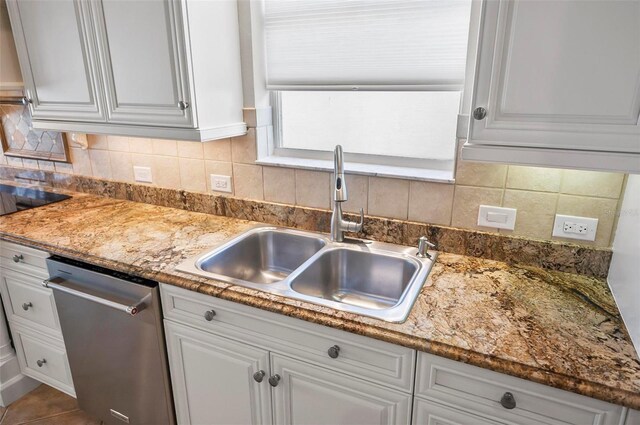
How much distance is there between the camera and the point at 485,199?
1.42 metres

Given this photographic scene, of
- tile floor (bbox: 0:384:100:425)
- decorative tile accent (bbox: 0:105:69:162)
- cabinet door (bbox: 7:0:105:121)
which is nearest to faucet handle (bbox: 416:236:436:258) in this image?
cabinet door (bbox: 7:0:105:121)

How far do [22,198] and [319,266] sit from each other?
72.0 inches

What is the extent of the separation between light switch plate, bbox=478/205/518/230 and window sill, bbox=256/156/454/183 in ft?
0.52

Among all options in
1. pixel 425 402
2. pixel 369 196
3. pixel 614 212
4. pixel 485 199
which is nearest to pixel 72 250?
pixel 369 196

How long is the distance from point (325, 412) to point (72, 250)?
1.11 meters

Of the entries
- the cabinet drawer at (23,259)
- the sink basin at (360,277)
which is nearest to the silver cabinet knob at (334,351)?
the sink basin at (360,277)

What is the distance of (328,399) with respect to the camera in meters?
1.19

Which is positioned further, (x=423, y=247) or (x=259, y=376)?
(x=423, y=247)

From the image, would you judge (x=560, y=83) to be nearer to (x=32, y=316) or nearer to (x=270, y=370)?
(x=270, y=370)

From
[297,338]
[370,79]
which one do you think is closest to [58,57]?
[370,79]

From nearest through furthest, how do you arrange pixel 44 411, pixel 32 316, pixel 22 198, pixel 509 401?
pixel 509 401 → pixel 32 316 → pixel 44 411 → pixel 22 198

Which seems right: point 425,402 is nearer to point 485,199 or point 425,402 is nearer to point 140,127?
point 485,199

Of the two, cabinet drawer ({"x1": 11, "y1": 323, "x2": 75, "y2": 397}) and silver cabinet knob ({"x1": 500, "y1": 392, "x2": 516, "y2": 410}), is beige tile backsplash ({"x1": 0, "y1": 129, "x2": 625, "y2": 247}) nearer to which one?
silver cabinet knob ({"x1": 500, "y1": 392, "x2": 516, "y2": 410})

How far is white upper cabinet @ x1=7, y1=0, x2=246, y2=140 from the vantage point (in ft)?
4.75
